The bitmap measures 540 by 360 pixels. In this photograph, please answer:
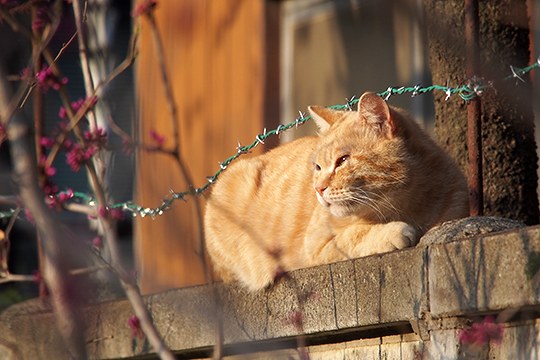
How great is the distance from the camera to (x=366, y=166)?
143 inches

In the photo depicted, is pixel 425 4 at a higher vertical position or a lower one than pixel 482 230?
higher

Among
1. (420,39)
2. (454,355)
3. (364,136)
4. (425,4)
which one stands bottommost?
(454,355)

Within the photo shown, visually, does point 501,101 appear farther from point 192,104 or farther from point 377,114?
point 192,104

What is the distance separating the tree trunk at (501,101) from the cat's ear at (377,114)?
364mm

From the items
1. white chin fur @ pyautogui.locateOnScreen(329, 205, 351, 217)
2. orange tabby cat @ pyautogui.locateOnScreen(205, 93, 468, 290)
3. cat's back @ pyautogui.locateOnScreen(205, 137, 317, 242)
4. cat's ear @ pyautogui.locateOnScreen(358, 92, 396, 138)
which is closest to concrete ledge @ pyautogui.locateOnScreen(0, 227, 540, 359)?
orange tabby cat @ pyautogui.locateOnScreen(205, 93, 468, 290)

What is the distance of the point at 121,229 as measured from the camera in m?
8.43

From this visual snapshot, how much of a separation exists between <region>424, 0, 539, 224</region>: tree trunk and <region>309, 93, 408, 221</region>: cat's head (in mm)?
370

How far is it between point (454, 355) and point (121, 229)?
19.5ft

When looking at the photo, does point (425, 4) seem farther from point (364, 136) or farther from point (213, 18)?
point (213, 18)

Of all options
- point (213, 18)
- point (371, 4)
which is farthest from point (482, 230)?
point (213, 18)

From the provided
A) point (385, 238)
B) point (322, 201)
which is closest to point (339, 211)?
point (322, 201)

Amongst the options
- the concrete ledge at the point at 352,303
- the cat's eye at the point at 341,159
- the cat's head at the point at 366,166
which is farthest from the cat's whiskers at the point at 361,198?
the concrete ledge at the point at 352,303

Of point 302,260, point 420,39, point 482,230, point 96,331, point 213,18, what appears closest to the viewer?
point 482,230

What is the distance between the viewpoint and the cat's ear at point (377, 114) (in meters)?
3.59
